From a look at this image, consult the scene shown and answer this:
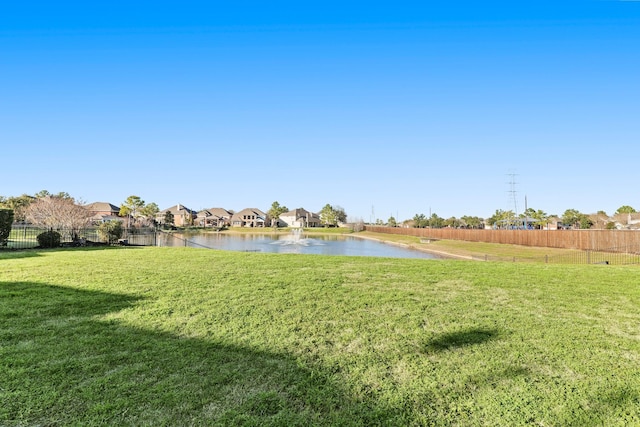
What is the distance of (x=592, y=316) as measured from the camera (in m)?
5.25

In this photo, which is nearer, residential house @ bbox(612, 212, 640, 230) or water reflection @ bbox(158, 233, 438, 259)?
water reflection @ bbox(158, 233, 438, 259)

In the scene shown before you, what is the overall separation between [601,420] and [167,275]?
7.78 meters

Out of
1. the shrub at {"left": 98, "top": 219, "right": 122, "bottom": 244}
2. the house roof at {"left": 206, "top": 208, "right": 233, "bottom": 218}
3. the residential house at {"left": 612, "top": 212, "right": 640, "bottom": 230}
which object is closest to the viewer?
the shrub at {"left": 98, "top": 219, "right": 122, "bottom": 244}

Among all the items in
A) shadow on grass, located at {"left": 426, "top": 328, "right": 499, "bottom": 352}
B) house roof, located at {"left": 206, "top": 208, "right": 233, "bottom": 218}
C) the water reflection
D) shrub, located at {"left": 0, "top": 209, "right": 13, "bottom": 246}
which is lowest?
the water reflection

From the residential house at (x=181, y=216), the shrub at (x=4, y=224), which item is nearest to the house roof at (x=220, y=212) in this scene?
the residential house at (x=181, y=216)

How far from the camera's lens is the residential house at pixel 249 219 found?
112312 millimetres

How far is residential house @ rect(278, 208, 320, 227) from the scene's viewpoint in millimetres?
115938

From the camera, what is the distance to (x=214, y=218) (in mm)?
110062

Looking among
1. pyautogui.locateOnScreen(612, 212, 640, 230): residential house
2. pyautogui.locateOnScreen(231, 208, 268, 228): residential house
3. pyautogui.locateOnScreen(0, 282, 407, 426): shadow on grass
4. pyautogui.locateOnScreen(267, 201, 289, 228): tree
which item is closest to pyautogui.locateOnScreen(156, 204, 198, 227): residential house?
pyautogui.locateOnScreen(231, 208, 268, 228): residential house

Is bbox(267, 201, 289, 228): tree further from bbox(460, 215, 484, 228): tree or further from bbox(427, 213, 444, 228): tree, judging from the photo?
bbox(460, 215, 484, 228): tree

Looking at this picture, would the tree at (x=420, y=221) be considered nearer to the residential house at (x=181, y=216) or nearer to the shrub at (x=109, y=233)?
the residential house at (x=181, y=216)

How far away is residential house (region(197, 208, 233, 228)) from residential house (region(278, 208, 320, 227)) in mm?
17904

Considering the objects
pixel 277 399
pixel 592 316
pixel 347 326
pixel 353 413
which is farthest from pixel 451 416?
pixel 592 316

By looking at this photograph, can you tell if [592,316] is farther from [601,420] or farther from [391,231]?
[391,231]
